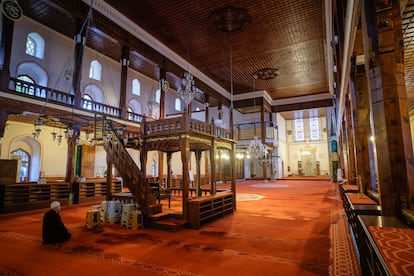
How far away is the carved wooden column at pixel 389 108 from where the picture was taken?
238 cm

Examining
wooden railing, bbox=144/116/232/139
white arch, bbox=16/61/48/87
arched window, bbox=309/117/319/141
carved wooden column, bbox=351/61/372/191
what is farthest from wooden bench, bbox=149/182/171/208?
arched window, bbox=309/117/319/141

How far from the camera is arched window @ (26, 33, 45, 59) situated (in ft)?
32.4

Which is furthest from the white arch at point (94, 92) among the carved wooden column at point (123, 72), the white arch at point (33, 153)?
the white arch at point (33, 153)

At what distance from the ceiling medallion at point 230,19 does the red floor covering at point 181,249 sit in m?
7.03

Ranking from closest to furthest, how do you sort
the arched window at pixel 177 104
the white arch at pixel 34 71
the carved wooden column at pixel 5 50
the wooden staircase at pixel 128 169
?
the wooden staircase at pixel 128 169, the carved wooden column at pixel 5 50, the white arch at pixel 34 71, the arched window at pixel 177 104

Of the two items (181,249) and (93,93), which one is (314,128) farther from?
(181,249)

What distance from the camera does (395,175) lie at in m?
2.39

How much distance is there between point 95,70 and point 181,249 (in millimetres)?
11288

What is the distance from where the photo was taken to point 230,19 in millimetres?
9086

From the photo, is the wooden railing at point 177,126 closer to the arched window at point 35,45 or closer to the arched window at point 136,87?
the arched window at point 35,45

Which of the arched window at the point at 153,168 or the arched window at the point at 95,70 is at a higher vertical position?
the arched window at the point at 95,70

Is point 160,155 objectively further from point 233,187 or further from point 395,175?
point 395,175

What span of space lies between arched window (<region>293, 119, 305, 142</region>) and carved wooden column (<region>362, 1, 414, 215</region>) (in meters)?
23.9

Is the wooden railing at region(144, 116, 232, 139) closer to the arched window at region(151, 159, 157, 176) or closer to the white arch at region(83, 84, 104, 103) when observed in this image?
the white arch at region(83, 84, 104, 103)
